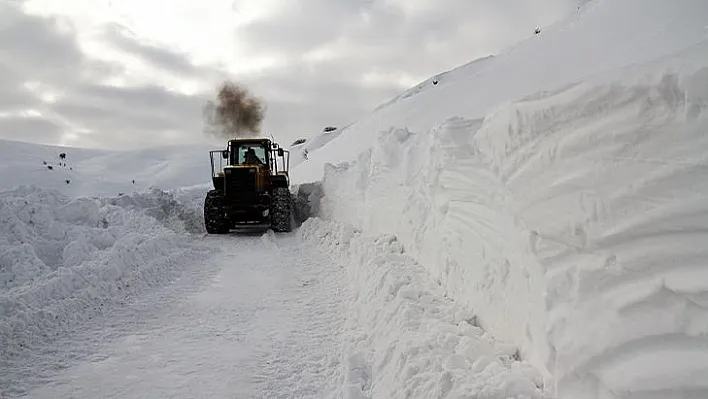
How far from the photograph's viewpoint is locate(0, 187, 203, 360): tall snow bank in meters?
5.20

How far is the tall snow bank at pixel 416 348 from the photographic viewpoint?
270 cm

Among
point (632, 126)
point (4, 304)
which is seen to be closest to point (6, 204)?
point (4, 304)

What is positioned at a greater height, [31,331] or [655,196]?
[655,196]

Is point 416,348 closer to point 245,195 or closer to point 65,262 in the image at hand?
point 65,262

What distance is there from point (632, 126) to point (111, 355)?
4427 mm

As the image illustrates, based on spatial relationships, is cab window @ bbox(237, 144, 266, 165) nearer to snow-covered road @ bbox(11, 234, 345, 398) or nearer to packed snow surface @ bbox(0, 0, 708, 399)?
packed snow surface @ bbox(0, 0, 708, 399)

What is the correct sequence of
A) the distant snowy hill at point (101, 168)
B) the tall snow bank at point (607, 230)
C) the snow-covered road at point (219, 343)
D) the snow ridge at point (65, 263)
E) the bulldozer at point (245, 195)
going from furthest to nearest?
1. the distant snowy hill at point (101, 168)
2. the bulldozer at point (245, 195)
3. the snow ridge at point (65, 263)
4. the snow-covered road at point (219, 343)
5. the tall snow bank at point (607, 230)

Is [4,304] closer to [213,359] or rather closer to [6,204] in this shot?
[213,359]

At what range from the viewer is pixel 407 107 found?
3447 cm

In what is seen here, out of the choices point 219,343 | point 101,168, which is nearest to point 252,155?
point 219,343

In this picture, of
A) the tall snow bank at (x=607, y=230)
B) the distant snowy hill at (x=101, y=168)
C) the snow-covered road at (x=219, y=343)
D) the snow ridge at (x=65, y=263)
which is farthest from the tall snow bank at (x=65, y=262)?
the distant snowy hill at (x=101, y=168)

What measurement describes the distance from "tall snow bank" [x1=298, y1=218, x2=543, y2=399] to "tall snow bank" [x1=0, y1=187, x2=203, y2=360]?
291 cm

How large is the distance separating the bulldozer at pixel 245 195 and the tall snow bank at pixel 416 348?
7.61 metres

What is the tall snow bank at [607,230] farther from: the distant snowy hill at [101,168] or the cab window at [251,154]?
the distant snowy hill at [101,168]
